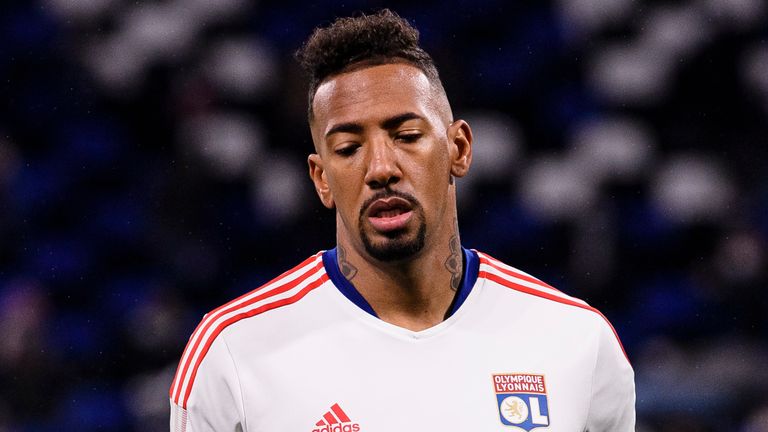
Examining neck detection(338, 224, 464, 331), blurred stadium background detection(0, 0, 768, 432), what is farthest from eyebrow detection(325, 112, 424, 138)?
blurred stadium background detection(0, 0, 768, 432)

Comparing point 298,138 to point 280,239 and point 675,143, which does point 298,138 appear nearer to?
point 280,239

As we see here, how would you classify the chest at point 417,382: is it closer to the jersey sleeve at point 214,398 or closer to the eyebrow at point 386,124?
the jersey sleeve at point 214,398

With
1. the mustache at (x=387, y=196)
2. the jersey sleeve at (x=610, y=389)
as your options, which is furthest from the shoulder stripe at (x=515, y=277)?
the mustache at (x=387, y=196)

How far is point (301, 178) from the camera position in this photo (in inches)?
231

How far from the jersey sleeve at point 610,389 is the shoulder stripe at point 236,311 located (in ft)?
2.21

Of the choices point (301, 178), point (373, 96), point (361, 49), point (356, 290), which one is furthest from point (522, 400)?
point (301, 178)

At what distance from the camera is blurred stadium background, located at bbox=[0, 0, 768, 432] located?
17.4 ft

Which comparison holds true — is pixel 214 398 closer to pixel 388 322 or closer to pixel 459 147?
pixel 388 322

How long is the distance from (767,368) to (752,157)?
1213 mm

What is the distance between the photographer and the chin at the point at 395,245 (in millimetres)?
2361

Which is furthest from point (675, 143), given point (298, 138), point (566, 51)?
point (298, 138)

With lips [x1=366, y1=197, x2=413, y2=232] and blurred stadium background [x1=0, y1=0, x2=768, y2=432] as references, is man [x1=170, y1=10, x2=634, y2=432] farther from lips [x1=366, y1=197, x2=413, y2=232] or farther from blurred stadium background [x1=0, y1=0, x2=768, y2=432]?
blurred stadium background [x1=0, y1=0, x2=768, y2=432]

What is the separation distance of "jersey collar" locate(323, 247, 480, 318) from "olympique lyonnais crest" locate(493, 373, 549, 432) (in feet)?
0.72

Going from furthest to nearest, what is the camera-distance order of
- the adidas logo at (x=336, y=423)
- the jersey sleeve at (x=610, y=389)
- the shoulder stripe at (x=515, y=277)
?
1. the shoulder stripe at (x=515, y=277)
2. the jersey sleeve at (x=610, y=389)
3. the adidas logo at (x=336, y=423)
